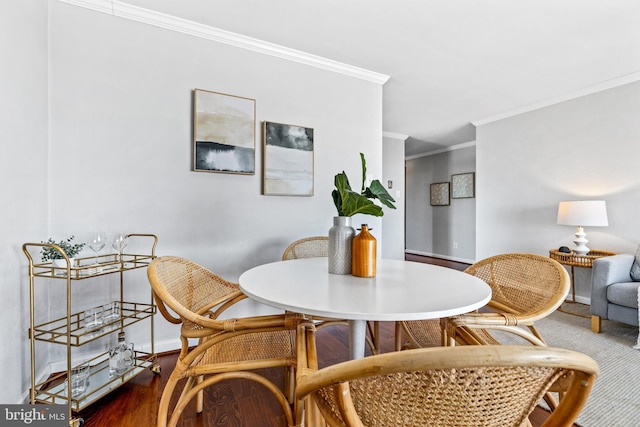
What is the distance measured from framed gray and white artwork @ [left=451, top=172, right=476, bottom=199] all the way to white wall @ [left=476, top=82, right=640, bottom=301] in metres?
1.14

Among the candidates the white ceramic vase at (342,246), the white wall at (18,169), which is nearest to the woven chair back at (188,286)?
the white ceramic vase at (342,246)

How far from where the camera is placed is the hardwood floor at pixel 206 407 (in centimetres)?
139

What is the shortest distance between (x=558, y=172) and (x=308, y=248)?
338 cm

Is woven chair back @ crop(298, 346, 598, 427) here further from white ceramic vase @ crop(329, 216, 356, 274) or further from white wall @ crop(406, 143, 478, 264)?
white wall @ crop(406, 143, 478, 264)

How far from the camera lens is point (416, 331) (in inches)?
54.2

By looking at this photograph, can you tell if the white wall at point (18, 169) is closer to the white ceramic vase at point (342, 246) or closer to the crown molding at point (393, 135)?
the white ceramic vase at point (342, 246)

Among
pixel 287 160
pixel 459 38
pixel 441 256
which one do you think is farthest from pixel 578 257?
pixel 441 256

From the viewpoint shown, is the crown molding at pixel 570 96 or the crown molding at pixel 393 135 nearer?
the crown molding at pixel 570 96

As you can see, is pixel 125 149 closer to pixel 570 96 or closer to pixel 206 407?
pixel 206 407

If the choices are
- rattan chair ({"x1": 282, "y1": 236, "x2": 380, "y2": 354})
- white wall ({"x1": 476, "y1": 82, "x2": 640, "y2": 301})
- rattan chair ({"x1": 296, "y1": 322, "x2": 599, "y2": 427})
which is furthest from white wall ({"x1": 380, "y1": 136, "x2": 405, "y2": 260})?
rattan chair ({"x1": 296, "y1": 322, "x2": 599, "y2": 427})

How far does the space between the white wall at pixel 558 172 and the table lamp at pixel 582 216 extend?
0.85 ft

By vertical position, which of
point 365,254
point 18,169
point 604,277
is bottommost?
point 604,277

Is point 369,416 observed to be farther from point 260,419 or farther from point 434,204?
point 434,204

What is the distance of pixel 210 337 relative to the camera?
48.6 inches
